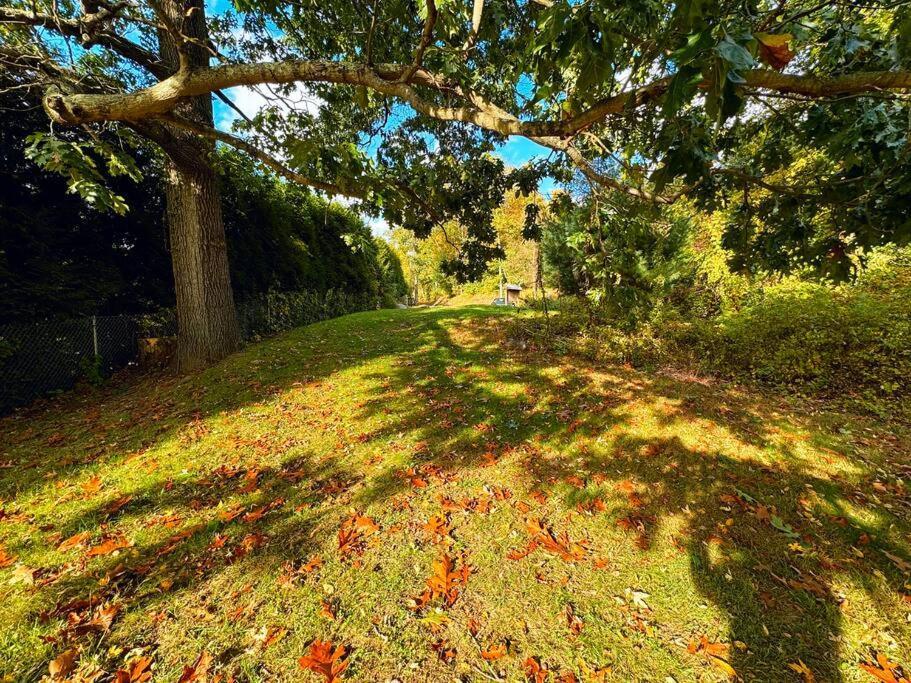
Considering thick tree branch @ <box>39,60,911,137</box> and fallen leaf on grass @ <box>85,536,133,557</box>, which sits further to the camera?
thick tree branch @ <box>39,60,911,137</box>

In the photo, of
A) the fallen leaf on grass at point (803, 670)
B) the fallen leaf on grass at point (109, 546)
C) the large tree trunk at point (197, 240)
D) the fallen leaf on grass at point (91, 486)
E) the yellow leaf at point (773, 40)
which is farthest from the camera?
the large tree trunk at point (197, 240)

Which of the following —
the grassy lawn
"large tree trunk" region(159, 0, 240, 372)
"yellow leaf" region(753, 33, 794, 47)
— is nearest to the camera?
"yellow leaf" region(753, 33, 794, 47)

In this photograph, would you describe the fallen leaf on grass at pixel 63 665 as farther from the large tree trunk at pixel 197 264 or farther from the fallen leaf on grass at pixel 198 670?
the large tree trunk at pixel 197 264

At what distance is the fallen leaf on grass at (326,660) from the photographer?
191cm

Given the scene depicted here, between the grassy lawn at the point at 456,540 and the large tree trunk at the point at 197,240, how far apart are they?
195 cm

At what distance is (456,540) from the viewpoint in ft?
9.52

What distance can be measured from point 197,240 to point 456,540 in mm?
7770

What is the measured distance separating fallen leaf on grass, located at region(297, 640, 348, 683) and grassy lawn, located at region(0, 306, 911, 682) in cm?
4

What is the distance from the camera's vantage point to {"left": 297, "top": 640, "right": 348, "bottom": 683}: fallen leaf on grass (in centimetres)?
191

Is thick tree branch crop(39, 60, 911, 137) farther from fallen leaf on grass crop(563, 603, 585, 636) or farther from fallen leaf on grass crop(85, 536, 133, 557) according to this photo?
fallen leaf on grass crop(85, 536, 133, 557)

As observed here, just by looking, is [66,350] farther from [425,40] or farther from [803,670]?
[803,670]

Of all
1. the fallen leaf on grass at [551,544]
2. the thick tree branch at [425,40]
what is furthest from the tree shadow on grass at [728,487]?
the thick tree branch at [425,40]

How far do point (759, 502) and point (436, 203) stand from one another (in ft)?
18.2

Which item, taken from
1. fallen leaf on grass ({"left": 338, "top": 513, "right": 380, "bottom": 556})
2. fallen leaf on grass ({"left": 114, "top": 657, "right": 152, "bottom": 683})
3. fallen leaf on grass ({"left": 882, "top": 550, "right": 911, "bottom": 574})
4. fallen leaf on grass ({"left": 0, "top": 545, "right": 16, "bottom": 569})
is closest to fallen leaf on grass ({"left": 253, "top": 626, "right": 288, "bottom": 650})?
fallen leaf on grass ({"left": 114, "top": 657, "right": 152, "bottom": 683})
